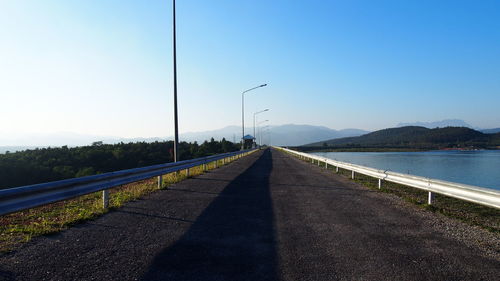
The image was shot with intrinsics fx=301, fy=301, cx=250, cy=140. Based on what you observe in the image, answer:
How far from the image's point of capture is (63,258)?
12.7ft

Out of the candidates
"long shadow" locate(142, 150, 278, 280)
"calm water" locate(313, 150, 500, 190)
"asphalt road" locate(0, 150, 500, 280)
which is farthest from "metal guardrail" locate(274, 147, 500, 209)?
"calm water" locate(313, 150, 500, 190)

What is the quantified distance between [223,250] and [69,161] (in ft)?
117

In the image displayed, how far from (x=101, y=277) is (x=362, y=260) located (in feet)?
10.3

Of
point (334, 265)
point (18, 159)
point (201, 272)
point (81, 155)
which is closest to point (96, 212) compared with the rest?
point (201, 272)

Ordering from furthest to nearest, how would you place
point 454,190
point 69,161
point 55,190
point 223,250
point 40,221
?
point 69,161 < point 454,190 < point 40,221 < point 55,190 < point 223,250

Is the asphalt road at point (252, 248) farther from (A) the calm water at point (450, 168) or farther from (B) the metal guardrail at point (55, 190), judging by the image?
(A) the calm water at point (450, 168)

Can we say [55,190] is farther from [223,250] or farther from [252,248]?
[252,248]

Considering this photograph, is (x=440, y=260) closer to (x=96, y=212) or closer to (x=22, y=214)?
(x=96, y=212)

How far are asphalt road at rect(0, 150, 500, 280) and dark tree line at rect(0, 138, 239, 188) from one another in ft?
80.9

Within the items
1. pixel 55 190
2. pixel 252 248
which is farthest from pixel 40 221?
pixel 252 248

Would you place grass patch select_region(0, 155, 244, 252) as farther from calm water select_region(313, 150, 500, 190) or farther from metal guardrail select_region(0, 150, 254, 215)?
calm water select_region(313, 150, 500, 190)

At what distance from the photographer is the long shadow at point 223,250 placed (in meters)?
3.41

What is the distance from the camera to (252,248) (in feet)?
14.1

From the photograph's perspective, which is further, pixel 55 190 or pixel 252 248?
pixel 55 190
